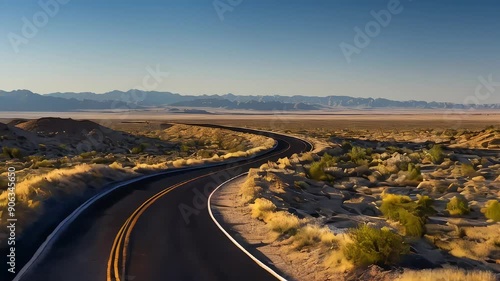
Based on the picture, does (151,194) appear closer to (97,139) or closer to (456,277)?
(456,277)

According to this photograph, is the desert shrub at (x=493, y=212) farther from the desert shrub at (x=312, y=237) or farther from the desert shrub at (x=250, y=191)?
the desert shrub at (x=250, y=191)

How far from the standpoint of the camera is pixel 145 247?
15.4m

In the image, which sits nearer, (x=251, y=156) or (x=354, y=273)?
(x=354, y=273)

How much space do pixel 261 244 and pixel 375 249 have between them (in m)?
4.90

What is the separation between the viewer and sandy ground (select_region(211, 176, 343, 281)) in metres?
13.3

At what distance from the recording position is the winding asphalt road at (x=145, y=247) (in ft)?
42.2

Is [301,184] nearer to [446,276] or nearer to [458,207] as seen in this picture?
[458,207]

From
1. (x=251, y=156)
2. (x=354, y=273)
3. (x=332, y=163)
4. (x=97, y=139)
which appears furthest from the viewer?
Answer: (x=97, y=139)

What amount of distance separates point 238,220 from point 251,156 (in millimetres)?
33245

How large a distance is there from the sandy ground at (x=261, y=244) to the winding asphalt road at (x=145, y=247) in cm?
70

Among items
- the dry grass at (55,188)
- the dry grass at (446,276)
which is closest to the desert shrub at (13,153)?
the dry grass at (55,188)

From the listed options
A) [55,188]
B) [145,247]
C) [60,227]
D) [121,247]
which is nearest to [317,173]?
[55,188]

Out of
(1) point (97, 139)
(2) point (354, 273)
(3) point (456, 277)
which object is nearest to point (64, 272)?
(2) point (354, 273)

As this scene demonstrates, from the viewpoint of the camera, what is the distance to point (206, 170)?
4106 centimetres
